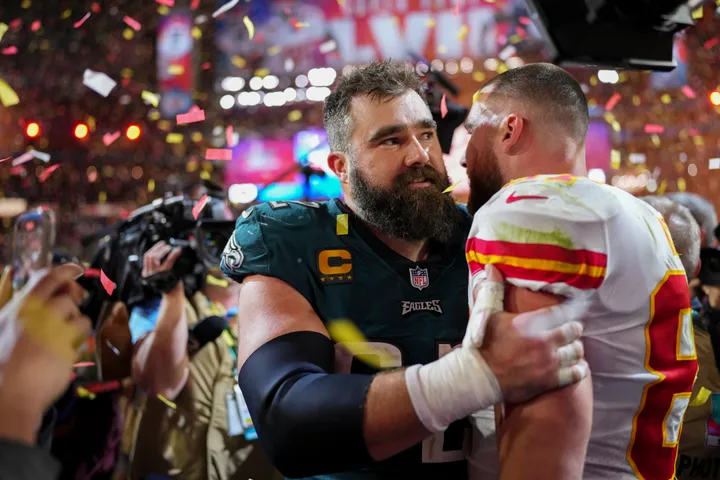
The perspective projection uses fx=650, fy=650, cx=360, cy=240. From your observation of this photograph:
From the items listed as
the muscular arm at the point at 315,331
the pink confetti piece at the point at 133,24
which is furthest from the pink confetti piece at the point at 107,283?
the pink confetti piece at the point at 133,24

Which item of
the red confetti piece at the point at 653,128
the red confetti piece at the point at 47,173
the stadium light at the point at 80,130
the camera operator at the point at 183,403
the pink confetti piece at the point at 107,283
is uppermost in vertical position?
the pink confetti piece at the point at 107,283

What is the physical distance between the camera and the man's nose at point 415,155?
217 cm

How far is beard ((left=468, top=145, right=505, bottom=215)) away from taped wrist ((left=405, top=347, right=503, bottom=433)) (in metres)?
0.70

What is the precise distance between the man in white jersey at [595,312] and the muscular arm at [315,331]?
0.22 meters

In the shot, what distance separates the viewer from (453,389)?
1.37 m

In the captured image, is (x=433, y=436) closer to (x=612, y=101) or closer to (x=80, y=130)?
(x=612, y=101)

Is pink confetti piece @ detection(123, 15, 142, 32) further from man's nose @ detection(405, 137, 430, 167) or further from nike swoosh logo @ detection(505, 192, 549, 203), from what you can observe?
nike swoosh logo @ detection(505, 192, 549, 203)

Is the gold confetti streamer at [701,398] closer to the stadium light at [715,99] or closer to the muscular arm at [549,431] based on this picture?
the muscular arm at [549,431]

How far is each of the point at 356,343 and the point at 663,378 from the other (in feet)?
2.74

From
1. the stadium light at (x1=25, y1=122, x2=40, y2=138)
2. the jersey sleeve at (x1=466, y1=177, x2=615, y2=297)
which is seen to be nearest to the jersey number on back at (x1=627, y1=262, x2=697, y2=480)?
the jersey sleeve at (x1=466, y1=177, x2=615, y2=297)

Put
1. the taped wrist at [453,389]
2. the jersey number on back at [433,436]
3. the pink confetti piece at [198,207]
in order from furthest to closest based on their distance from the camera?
the pink confetti piece at [198,207] < the jersey number on back at [433,436] < the taped wrist at [453,389]

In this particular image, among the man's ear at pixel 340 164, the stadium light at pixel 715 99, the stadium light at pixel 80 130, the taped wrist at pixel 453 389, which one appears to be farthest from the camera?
the stadium light at pixel 80 130

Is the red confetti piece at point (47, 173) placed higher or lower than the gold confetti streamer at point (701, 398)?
lower

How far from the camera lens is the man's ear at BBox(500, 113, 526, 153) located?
189 centimetres
